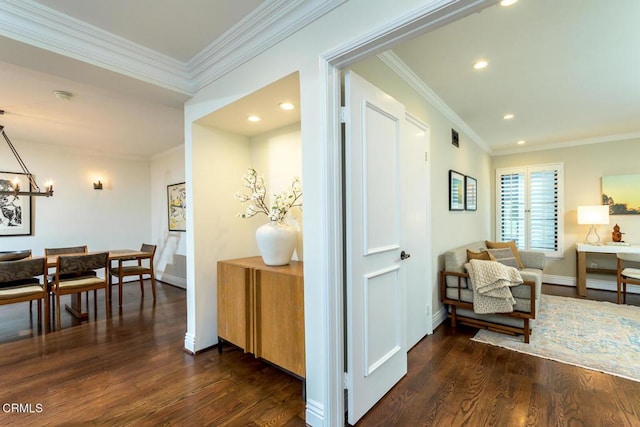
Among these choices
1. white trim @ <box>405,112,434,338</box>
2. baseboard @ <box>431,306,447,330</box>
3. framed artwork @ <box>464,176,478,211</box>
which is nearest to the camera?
white trim @ <box>405,112,434,338</box>

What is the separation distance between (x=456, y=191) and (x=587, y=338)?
6.45 ft

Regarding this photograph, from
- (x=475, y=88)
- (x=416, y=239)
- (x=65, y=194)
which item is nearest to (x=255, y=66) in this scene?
(x=416, y=239)

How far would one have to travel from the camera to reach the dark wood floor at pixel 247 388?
5.85ft

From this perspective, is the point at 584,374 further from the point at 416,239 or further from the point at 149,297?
the point at 149,297

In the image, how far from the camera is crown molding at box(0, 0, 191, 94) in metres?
1.72

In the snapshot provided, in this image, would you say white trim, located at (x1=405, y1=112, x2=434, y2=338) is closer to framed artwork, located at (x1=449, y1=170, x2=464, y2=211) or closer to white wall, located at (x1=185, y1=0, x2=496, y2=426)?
framed artwork, located at (x1=449, y1=170, x2=464, y2=211)

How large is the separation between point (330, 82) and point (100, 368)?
2.90 m

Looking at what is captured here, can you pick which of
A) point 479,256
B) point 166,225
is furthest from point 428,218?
point 166,225

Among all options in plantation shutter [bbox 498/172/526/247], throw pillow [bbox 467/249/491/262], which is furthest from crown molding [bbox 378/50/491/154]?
plantation shutter [bbox 498/172/526/247]

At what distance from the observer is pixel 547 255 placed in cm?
522

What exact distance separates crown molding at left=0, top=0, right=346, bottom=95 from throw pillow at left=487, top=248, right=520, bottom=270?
358cm

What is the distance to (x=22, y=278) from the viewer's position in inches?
124

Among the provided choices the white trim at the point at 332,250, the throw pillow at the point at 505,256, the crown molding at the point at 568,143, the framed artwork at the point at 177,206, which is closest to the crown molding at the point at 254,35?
the white trim at the point at 332,250

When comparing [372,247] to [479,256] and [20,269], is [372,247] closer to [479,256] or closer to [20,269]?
[479,256]
